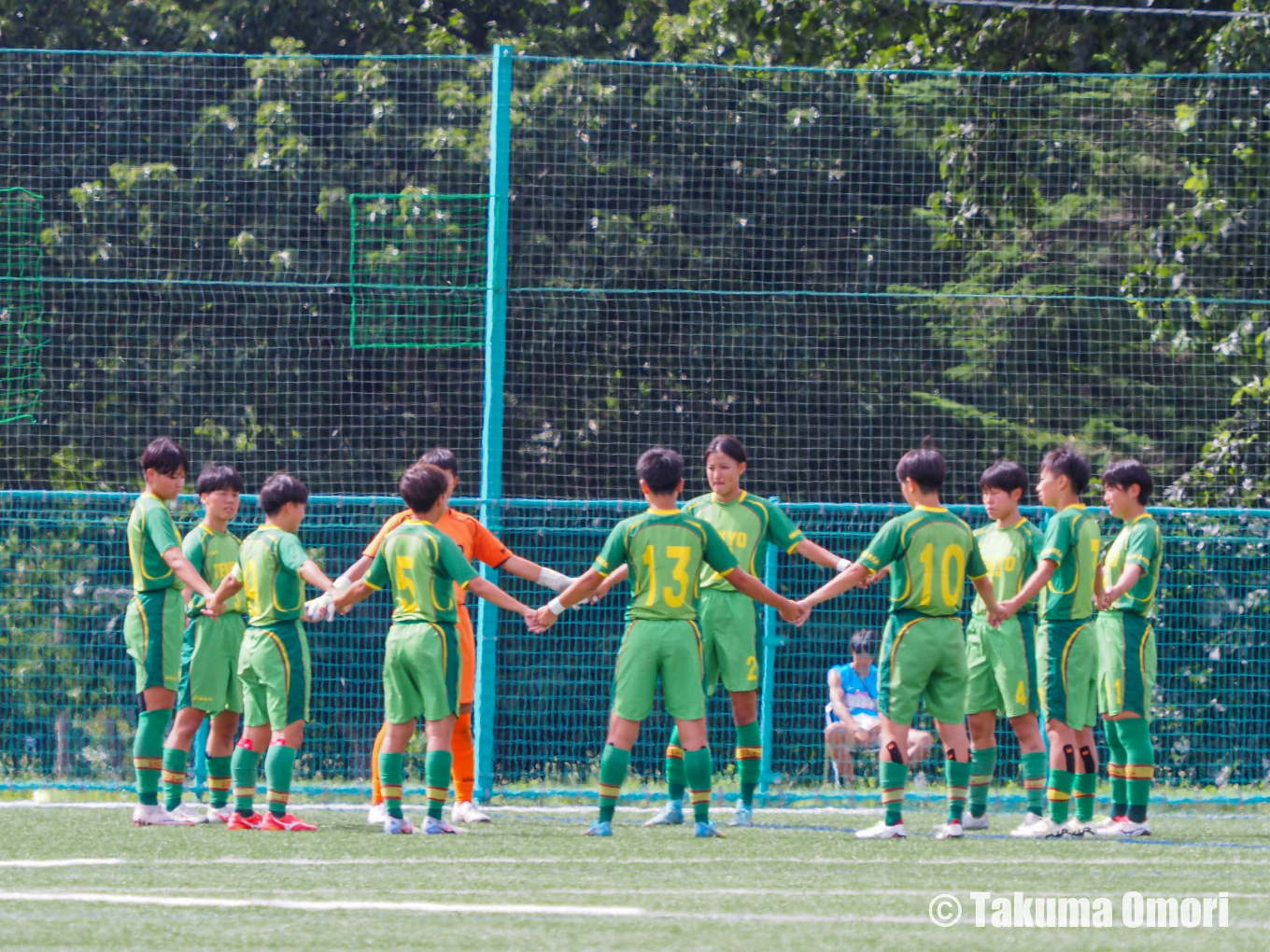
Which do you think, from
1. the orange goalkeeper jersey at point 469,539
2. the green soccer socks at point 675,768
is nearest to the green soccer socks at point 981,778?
the green soccer socks at point 675,768

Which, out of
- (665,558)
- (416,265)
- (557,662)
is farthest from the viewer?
(416,265)

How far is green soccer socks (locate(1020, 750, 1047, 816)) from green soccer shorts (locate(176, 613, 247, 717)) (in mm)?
3783

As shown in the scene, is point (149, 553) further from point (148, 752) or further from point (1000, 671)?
point (1000, 671)

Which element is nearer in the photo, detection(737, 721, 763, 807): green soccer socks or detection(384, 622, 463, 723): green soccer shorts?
detection(384, 622, 463, 723): green soccer shorts

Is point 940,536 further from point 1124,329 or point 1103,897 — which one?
point 1124,329

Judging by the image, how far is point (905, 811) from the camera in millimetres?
9586

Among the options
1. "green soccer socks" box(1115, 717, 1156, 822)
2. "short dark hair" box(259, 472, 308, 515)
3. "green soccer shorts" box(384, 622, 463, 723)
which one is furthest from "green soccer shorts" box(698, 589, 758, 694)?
"short dark hair" box(259, 472, 308, 515)

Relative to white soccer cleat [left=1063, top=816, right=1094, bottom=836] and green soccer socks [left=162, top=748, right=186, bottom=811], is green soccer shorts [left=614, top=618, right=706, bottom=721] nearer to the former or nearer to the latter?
white soccer cleat [left=1063, top=816, right=1094, bottom=836]

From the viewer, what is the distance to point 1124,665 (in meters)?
8.02

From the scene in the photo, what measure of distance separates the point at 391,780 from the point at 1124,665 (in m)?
3.37

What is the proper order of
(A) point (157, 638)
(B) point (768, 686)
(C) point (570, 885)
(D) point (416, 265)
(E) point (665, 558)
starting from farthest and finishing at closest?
(D) point (416, 265) < (B) point (768, 686) < (A) point (157, 638) < (E) point (665, 558) < (C) point (570, 885)

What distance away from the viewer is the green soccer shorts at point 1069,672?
8.03 m

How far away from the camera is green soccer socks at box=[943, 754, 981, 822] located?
25.5 ft

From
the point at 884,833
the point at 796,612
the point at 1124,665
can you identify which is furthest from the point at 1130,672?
the point at 796,612
